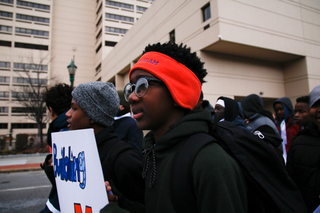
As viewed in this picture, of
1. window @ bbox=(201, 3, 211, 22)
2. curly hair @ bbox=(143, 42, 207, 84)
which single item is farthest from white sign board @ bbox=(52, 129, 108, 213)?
window @ bbox=(201, 3, 211, 22)

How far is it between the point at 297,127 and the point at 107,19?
38.7 metres

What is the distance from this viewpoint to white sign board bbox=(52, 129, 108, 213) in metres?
1.30

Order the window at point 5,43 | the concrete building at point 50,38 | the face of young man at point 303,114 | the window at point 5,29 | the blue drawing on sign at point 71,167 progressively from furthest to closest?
the window at point 5,43
the window at point 5,29
the concrete building at point 50,38
the face of young man at point 303,114
the blue drawing on sign at point 71,167

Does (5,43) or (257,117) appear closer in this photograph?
(257,117)

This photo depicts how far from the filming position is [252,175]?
3.17 feet

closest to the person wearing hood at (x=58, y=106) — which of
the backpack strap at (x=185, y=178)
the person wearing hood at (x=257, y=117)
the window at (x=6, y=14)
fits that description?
the backpack strap at (x=185, y=178)

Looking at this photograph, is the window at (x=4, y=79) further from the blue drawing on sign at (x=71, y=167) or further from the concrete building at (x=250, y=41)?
the blue drawing on sign at (x=71, y=167)

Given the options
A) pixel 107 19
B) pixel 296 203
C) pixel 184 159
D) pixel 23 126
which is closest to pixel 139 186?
pixel 184 159

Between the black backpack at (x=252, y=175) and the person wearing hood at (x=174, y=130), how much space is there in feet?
0.11

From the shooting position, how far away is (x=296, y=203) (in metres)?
0.99

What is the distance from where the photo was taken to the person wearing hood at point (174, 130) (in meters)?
0.87

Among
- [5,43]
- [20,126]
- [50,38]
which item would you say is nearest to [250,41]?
[50,38]

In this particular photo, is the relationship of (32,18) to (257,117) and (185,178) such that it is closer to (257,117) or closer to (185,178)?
(257,117)

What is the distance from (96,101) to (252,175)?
158cm
